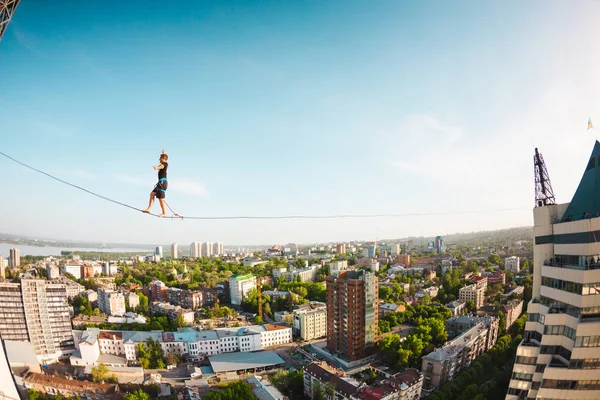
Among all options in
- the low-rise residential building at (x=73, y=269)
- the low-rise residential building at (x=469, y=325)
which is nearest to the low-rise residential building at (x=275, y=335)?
the low-rise residential building at (x=469, y=325)

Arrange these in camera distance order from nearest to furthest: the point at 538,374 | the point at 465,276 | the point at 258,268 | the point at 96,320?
the point at 538,374 < the point at 96,320 < the point at 465,276 < the point at 258,268

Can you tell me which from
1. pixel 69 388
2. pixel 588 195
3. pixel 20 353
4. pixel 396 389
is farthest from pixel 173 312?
pixel 588 195

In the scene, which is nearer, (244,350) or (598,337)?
(598,337)

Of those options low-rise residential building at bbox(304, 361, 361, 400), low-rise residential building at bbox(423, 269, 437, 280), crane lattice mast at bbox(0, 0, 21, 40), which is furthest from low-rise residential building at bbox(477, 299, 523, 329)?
crane lattice mast at bbox(0, 0, 21, 40)

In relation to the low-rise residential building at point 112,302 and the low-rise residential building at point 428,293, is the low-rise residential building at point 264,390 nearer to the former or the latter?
the low-rise residential building at point 112,302

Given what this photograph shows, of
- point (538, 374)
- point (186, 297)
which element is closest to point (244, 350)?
point (186, 297)

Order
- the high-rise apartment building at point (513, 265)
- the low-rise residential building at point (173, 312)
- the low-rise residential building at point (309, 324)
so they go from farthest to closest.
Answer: the high-rise apartment building at point (513, 265)
the low-rise residential building at point (173, 312)
the low-rise residential building at point (309, 324)

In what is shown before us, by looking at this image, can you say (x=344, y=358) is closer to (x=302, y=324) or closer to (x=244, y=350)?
(x=302, y=324)
